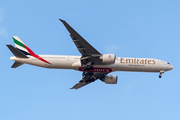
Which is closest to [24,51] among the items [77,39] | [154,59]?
[77,39]

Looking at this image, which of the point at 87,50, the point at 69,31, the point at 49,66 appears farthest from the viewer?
the point at 49,66

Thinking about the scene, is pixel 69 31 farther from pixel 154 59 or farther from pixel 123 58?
pixel 154 59

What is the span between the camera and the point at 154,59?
48531 millimetres

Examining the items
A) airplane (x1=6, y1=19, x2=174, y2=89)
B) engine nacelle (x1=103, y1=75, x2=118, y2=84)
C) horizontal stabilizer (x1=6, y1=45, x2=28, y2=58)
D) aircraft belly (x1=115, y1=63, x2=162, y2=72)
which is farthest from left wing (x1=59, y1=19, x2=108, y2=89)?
horizontal stabilizer (x1=6, y1=45, x2=28, y2=58)

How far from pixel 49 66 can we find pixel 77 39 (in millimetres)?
7716

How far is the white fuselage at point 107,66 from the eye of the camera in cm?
4694

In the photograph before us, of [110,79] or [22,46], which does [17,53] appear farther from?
[110,79]

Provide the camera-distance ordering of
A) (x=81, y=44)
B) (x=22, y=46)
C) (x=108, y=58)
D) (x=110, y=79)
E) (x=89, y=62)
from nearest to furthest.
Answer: (x=81, y=44)
(x=108, y=58)
(x=89, y=62)
(x=22, y=46)
(x=110, y=79)

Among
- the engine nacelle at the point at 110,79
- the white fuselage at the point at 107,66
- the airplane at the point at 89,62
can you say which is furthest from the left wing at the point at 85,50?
the engine nacelle at the point at 110,79

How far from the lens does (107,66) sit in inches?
1847

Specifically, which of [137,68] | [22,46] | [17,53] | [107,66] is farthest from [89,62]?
[22,46]

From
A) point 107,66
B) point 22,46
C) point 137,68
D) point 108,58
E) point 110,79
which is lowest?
point 110,79

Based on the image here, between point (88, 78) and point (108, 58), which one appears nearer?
point (108, 58)

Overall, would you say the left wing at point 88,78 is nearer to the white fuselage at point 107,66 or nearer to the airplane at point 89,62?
the airplane at point 89,62
